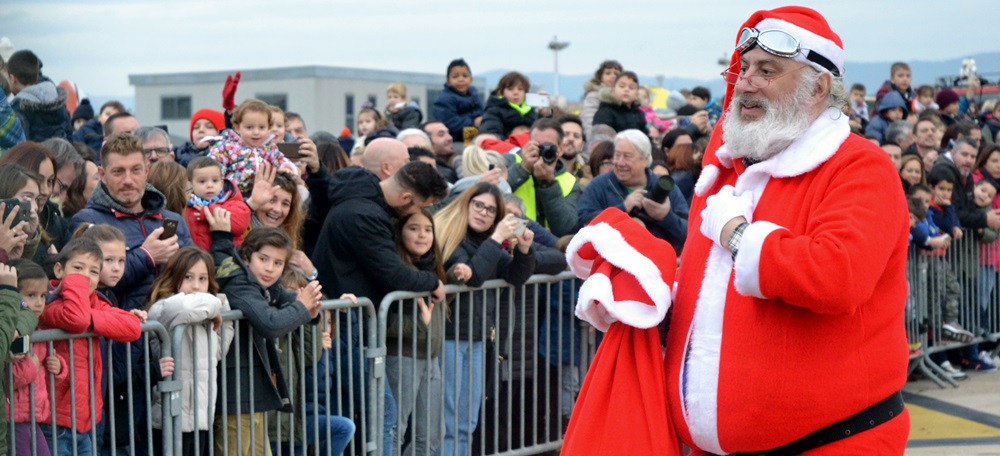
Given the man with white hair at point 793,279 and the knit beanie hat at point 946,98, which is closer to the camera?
the man with white hair at point 793,279

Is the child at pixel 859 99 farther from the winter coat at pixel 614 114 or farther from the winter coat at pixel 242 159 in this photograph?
the winter coat at pixel 242 159

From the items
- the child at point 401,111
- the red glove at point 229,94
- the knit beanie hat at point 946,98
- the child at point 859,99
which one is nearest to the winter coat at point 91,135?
the red glove at point 229,94

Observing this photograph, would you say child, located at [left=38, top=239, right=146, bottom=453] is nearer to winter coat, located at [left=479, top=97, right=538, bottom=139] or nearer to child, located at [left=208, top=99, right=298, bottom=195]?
child, located at [left=208, top=99, right=298, bottom=195]

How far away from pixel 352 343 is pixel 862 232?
3.42 m

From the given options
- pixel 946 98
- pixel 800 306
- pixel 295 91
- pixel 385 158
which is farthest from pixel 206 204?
pixel 295 91

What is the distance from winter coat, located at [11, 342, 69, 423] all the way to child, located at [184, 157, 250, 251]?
123cm

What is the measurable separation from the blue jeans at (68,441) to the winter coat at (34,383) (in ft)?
0.23

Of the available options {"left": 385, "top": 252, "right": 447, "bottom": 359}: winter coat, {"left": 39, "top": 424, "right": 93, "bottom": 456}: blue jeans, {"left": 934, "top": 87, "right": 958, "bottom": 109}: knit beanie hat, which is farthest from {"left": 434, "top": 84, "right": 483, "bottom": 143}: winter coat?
{"left": 934, "top": 87, "right": 958, "bottom": 109}: knit beanie hat

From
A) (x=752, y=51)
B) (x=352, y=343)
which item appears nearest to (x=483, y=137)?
(x=352, y=343)

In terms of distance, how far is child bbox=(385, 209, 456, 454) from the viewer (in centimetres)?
621

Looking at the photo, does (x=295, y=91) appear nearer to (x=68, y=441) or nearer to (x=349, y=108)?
(x=349, y=108)

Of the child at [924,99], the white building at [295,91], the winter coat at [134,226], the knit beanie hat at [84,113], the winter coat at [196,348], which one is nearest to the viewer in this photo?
the winter coat at [196,348]

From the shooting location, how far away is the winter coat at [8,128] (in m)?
6.20

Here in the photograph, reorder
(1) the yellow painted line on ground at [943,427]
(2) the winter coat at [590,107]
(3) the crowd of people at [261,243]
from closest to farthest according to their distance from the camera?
(3) the crowd of people at [261,243] → (1) the yellow painted line on ground at [943,427] → (2) the winter coat at [590,107]
